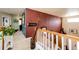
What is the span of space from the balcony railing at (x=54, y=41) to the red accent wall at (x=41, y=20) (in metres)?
0.09

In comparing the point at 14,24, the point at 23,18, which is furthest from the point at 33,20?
the point at 14,24

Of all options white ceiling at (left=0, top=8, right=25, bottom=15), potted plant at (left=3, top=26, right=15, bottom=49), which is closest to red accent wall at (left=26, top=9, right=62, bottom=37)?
white ceiling at (left=0, top=8, right=25, bottom=15)

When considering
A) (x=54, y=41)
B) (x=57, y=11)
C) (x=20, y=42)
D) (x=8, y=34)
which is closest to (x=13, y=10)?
(x=8, y=34)

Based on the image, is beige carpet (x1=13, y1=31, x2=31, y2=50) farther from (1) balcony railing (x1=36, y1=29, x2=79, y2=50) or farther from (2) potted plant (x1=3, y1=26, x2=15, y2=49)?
(1) balcony railing (x1=36, y1=29, x2=79, y2=50)

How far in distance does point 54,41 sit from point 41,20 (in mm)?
373

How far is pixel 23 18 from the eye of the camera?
163cm

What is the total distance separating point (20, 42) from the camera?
1.65m

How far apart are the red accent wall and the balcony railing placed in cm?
9

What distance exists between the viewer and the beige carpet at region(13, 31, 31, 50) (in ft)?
5.33

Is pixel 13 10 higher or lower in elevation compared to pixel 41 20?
higher

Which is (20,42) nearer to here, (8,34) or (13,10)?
(8,34)

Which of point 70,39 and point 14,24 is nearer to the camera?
point 70,39

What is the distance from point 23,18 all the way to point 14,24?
6.3 inches
